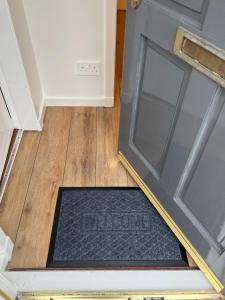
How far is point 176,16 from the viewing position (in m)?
0.85

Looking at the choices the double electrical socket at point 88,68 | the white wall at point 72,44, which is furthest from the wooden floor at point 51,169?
the double electrical socket at point 88,68

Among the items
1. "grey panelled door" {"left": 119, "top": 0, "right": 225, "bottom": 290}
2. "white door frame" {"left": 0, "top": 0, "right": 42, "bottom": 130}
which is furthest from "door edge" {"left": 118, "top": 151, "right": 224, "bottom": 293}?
"white door frame" {"left": 0, "top": 0, "right": 42, "bottom": 130}

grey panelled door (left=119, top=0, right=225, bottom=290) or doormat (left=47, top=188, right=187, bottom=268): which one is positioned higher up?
grey panelled door (left=119, top=0, right=225, bottom=290)

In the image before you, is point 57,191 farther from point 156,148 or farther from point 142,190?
point 156,148

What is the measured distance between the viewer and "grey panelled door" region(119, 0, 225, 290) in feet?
2.68

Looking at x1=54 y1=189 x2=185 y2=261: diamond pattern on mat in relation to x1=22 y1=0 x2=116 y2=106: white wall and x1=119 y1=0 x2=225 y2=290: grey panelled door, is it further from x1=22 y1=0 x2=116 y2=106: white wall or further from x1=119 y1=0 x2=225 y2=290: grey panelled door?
x1=22 y1=0 x2=116 y2=106: white wall

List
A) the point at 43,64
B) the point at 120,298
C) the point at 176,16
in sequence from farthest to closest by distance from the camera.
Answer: the point at 43,64, the point at 120,298, the point at 176,16

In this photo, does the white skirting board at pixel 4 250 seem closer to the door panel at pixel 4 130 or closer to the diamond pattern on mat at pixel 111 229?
the diamond pattern on mat at pixel 111 229

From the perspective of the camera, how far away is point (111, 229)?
4.34 ft

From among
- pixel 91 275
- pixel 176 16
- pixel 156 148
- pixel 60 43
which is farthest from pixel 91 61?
pixel 91 275

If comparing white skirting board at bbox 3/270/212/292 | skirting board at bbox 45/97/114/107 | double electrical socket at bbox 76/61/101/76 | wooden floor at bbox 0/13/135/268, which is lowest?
wooden floor at bbox 0/13/135/268

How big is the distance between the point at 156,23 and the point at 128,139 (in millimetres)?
659

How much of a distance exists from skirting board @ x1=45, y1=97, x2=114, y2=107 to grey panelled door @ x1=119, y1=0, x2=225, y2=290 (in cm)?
65

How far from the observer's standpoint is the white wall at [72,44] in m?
1.56
